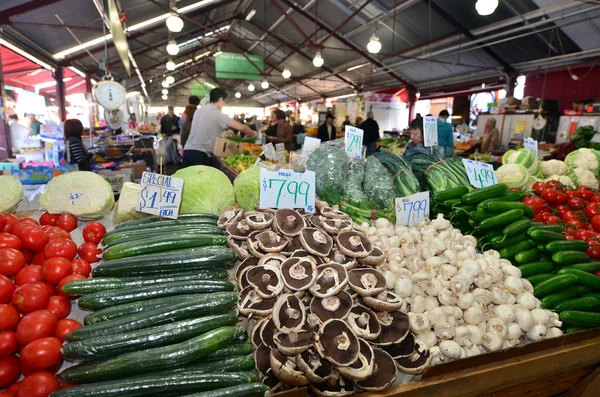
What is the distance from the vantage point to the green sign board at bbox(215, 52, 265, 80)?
12883 millimetres

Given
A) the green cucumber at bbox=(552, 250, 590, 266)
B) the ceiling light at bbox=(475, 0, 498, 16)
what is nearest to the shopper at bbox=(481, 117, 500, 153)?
the ceiling light at bbox=(475, 0, 498, 16)

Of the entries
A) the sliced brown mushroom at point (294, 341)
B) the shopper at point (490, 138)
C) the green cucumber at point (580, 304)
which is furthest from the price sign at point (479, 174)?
the shopper at point (490, 138)

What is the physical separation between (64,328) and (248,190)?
1.39m

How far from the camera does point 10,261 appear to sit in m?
1.51

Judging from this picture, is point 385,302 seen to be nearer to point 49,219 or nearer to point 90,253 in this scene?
point 90,253

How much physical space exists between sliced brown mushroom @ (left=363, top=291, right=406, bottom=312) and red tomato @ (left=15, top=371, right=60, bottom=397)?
1245 mm

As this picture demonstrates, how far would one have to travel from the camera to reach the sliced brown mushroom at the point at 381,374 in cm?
133

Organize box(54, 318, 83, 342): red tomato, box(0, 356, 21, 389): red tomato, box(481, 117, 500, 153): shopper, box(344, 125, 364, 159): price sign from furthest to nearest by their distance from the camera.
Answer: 1. box(481, 117, 500, 153): shopper
2. box(344, 125, 364, 159): price sign
3. box(54, 318, 83, 342): red tomato
4. box(0, 356, 21, 389): red tomato

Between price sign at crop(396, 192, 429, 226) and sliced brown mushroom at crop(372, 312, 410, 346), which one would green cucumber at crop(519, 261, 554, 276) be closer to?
price sign at crop(396, 192, 429, 226)

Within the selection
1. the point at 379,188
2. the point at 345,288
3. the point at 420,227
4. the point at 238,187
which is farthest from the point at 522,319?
the point at 238,187

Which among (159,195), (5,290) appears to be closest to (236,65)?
(159,195)

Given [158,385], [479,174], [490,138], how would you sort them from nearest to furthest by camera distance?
1. [158,385]
2. [479,174]
3. [490,138]

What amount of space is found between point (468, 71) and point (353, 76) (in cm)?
744

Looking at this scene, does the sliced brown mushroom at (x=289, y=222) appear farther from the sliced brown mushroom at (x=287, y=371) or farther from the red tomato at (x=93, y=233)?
the red tomato at (x=93, y=233)
